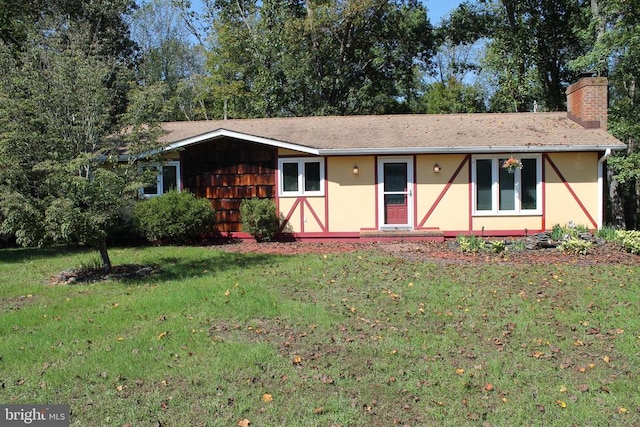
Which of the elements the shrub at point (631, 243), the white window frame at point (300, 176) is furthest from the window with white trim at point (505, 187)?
the white window frame at point (300, 176)

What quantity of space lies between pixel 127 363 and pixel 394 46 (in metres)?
23.9

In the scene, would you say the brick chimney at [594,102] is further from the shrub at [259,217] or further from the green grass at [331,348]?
the shrub at [259,217]

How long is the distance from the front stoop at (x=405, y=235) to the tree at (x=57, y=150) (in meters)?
6.62

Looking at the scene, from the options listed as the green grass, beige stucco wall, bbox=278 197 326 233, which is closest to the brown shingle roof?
beige stucco wall, bbox=278 197 326 233

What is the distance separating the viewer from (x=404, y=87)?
28031 millimetres

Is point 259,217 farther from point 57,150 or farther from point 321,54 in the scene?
point 321,54

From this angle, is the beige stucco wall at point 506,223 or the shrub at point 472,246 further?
the beige stucco wall at point 506,223

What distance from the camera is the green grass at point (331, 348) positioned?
424cm

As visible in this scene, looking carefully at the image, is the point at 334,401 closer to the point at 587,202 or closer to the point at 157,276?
the point at 157,276

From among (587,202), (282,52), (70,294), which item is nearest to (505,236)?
(587,202)

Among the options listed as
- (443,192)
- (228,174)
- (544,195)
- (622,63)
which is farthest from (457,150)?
(622,63)

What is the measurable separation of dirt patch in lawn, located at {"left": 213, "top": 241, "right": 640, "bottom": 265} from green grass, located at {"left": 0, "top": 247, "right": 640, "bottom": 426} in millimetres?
1297

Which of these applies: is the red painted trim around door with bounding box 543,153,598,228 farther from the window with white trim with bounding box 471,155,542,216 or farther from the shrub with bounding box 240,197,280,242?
the shrub with bounding box 240,197,280,242

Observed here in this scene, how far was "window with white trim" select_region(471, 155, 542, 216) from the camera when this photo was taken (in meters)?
14.1
